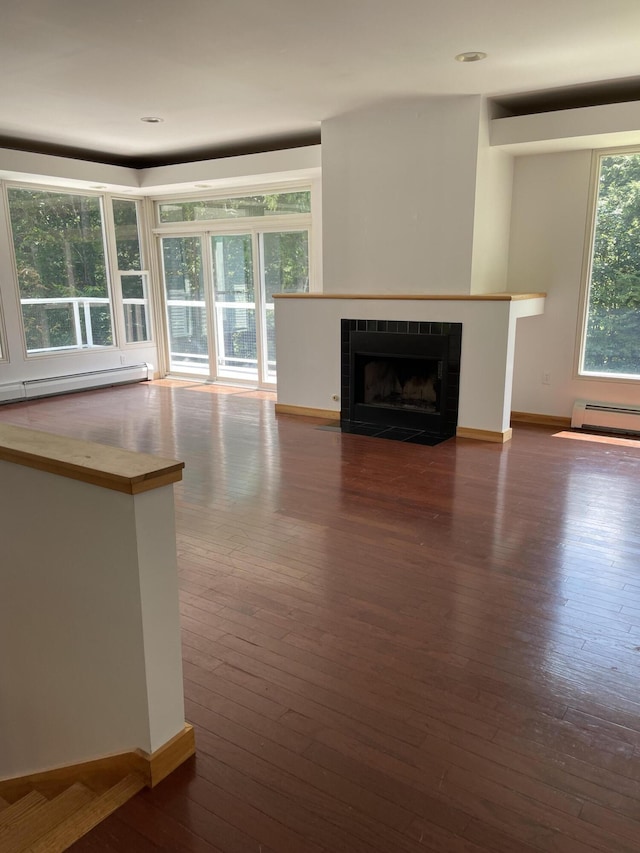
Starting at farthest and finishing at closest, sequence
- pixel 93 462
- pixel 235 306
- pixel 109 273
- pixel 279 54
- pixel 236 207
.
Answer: pixel 109 273 < pixel 235 306 < pixel 236 207 < pixel 279 54 < pixel 93 462

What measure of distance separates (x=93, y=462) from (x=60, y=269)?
22.2ft

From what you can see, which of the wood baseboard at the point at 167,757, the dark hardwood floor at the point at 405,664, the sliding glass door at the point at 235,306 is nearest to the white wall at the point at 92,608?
the wood baseboard at the point at 167,757

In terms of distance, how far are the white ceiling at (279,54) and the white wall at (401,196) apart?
280 millimetres

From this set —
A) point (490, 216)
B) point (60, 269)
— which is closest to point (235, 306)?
point (60, 269)

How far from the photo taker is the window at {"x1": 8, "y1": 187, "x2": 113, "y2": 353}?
7242mm

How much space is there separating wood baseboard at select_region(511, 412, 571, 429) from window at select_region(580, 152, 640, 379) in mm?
497

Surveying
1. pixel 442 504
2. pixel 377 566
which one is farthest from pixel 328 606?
pixel 442 504

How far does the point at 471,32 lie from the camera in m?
3.69

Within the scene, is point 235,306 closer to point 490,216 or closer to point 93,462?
point 490,216

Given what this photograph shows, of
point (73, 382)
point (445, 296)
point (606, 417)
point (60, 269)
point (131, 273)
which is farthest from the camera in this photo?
point (131, 273)

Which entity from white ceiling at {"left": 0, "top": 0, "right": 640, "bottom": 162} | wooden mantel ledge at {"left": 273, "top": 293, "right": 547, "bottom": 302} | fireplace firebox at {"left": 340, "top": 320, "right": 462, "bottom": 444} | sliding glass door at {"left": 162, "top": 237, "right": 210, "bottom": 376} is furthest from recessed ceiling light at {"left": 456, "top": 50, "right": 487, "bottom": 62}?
sliding glass door at {"left": 162, "top": 237, "right": 210, "bottom": 376}

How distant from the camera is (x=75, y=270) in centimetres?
776

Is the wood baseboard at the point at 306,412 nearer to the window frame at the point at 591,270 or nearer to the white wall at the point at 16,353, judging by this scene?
the window frame at the point at 591,270

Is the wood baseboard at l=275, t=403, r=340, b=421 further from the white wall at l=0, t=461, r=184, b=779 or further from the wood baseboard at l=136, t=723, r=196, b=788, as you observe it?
the wood baseboard at l=136, t=723, r=196, b=788
